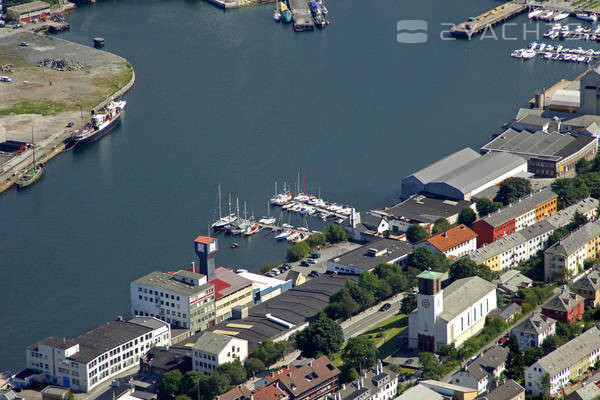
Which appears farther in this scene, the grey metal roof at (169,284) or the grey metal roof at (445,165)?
the grey metal roof at (445,165)

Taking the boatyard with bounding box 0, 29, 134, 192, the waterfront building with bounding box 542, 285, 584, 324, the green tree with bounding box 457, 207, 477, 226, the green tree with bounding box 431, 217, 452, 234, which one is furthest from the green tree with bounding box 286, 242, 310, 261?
the boatyard with bounding box 0, 29, 134, 192

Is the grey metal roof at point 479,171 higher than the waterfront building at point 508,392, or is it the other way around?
→ the grey metal roof at point 479,171

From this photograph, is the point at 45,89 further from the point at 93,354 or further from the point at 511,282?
the point at 511,282

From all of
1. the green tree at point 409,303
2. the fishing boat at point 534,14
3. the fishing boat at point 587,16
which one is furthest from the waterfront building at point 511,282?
the fishing boat at point 534,14

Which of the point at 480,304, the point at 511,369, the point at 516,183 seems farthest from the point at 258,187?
the point at 511,369

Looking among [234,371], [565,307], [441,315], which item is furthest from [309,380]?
[565,307]

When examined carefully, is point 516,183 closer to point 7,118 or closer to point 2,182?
point 2,182

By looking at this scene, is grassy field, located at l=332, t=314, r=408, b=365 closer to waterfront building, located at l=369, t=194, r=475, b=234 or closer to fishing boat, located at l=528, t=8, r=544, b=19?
waterfront building, located at l=369, t=194, r=475, b=234

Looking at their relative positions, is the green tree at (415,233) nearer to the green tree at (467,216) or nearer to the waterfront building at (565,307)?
the green tree at (467,216)
